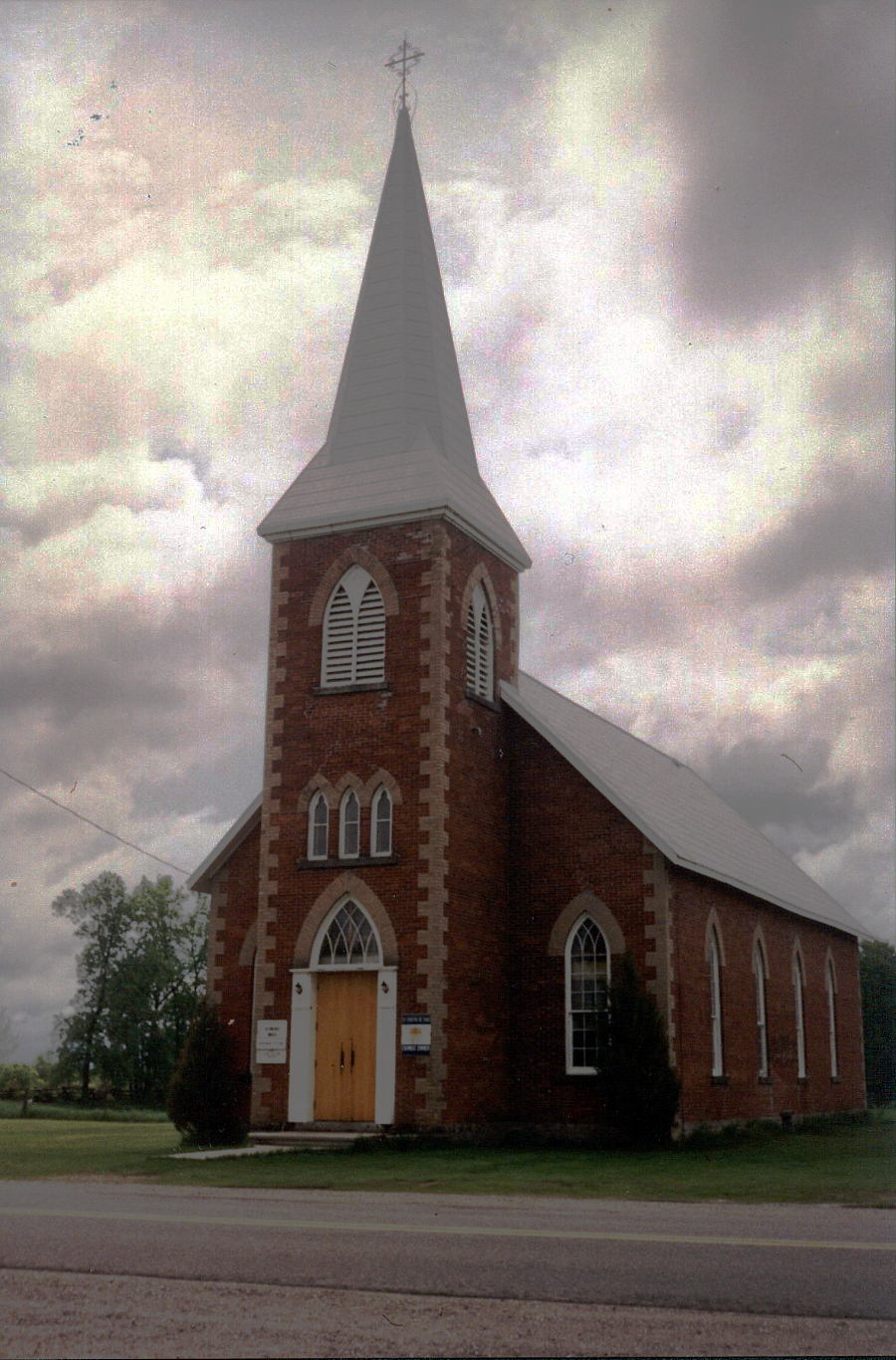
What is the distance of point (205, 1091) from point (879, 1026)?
31518mm

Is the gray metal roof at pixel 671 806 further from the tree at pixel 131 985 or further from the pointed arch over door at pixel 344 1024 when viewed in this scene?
the tree at pixel 131 985

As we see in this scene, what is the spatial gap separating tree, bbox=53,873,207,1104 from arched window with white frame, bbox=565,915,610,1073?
39304mm

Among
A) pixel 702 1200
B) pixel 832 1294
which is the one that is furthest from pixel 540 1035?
pixel 832 1294

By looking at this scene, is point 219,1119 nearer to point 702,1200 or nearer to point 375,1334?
point 702,1200

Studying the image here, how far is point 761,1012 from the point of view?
103 ft

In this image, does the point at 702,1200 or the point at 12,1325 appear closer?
the point at 12,1325

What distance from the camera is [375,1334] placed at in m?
7.18

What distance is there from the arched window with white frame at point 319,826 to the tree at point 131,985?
3906cm

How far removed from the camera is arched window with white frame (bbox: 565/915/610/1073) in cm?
2612

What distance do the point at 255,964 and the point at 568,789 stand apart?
6.55 m

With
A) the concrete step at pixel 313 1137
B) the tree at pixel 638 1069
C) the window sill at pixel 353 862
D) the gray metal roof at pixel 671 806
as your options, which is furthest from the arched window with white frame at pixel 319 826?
the tree at pixel 638 1069

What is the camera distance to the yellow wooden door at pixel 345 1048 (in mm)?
24625

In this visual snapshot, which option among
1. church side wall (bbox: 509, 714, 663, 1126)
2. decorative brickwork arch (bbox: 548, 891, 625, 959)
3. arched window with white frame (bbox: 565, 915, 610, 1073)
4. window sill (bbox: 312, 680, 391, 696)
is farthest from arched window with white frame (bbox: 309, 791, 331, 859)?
arched window with white frame (bbox: 565, 915, 610, 1073)

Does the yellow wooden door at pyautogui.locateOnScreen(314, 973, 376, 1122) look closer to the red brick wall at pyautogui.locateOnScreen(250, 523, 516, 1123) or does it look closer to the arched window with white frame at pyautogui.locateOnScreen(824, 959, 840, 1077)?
the red brick wall at pyautogui.locateOnScreen(250, 523, 516, 1123)
